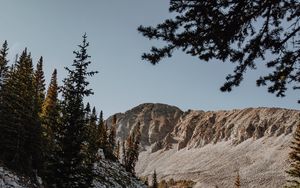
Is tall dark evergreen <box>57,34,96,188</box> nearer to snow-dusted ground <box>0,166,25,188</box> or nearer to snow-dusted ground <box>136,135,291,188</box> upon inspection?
snow-dusted ground <box>0,166,25,188</box>

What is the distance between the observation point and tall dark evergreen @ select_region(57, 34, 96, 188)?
2759 cm

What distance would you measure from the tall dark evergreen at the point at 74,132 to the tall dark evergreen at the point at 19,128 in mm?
9763

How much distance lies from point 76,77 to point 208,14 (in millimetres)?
23055

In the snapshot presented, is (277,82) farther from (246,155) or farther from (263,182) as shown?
(246,155)

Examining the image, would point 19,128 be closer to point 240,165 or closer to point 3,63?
point 3,63

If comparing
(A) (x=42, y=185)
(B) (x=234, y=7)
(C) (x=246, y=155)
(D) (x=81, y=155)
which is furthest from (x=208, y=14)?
(C) (x=246, y=155)

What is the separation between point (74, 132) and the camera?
28.4 meters

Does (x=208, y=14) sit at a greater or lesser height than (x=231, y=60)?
greater

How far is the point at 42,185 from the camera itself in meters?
35.4

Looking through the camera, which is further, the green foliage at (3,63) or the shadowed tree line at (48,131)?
the green foliage at (3,63)

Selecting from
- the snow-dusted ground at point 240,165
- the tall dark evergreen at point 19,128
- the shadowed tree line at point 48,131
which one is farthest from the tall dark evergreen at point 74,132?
the snow-dusted ground at point 240,165

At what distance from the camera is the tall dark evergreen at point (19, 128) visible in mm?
37719

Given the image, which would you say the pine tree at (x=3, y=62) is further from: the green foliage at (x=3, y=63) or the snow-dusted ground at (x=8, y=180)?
the snow-dusted ground at (x=8, y=180)

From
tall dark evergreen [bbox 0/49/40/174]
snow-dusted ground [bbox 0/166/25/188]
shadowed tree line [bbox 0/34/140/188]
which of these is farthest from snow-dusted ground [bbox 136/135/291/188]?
snow-dusted ground [bbox 0/166/25/188]
